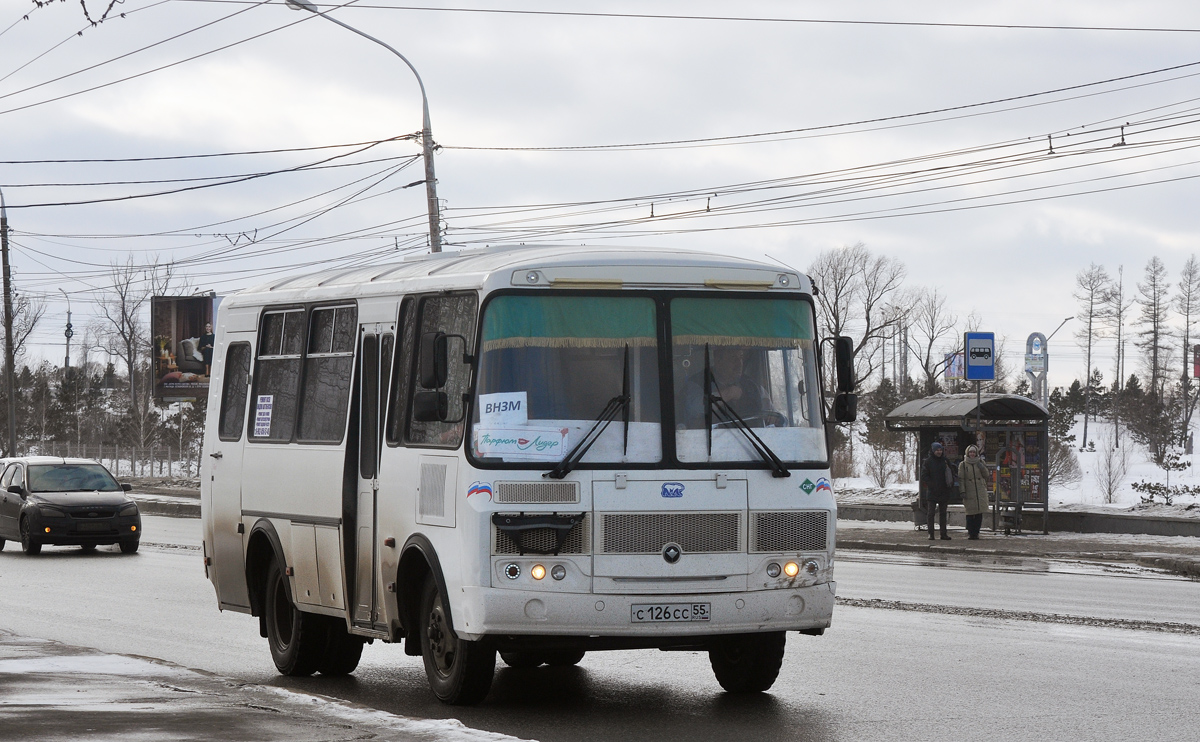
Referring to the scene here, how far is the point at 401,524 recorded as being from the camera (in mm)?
9617

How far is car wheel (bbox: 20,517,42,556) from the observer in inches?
965

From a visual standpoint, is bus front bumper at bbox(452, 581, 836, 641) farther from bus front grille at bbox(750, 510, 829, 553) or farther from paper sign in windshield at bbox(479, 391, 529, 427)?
paper sign in windshield at bbox(479, 391, 529, 427)

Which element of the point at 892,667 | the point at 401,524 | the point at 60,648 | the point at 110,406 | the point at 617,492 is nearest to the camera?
the point at 617,492

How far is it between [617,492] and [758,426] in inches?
39.1

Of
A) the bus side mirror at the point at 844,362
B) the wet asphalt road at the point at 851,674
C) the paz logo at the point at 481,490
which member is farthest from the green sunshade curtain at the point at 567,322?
the wet asphalt road at the point at 851,674

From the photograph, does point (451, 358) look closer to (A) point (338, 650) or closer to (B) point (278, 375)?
(B) point (278, 375)

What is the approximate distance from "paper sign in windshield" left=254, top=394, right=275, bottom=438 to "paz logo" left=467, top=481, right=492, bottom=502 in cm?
323

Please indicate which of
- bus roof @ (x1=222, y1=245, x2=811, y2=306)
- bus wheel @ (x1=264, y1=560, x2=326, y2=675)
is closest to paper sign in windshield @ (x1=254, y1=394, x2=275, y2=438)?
bus wheel @ (x1=264, y1=560, x2=326, y2=675)

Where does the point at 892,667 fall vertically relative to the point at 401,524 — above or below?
below

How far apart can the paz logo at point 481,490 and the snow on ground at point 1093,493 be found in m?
20.3

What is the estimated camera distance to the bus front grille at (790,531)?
8.97 meters

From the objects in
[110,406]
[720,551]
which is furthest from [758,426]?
[110,406]

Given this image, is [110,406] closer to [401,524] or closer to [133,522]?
[133,522]

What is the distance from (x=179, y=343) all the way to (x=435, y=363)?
57.6 m
